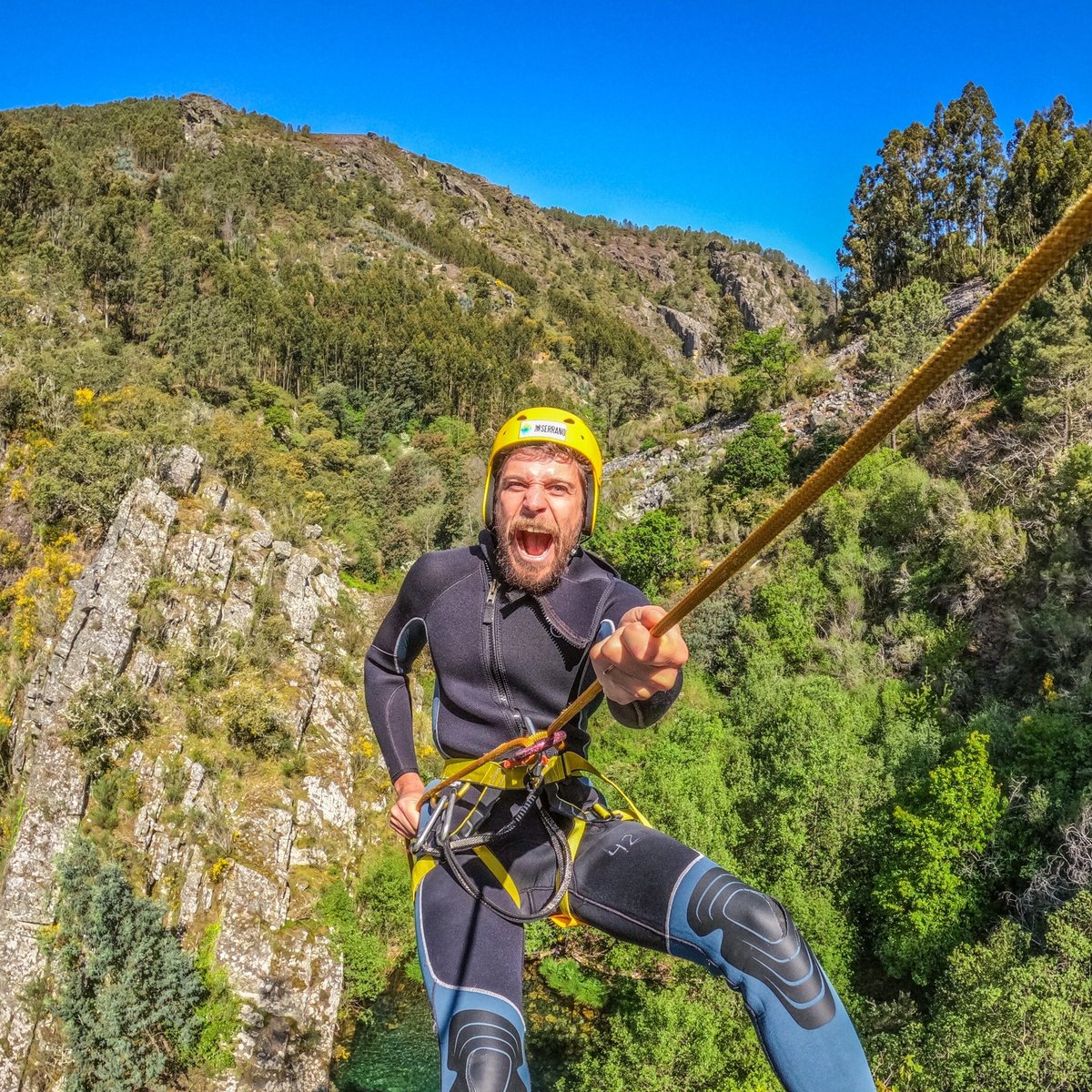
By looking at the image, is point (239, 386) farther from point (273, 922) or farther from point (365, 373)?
point (273, 922)

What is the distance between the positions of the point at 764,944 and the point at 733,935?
0.11 meters

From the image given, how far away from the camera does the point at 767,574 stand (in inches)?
1110

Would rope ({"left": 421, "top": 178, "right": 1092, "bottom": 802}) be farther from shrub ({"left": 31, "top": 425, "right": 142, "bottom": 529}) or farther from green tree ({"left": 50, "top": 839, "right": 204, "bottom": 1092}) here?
shrub ({"left": 31, "top": 425, "right": 142, "bottom": 529})

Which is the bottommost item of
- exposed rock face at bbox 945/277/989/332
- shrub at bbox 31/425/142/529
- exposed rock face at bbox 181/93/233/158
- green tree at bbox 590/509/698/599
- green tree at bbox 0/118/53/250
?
shrub at bbox 31/425/142/529

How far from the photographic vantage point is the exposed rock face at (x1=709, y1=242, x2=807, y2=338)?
117625 mm

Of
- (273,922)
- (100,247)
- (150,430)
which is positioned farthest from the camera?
(100,247)

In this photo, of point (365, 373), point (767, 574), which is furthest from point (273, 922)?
point (365, 373)

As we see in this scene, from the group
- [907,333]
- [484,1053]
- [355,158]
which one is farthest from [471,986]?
[355,158]

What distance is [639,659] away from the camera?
6.42 ft

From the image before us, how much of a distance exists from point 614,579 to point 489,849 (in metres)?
1.47

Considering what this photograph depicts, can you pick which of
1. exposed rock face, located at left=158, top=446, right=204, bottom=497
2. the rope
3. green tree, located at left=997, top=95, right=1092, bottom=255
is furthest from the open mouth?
green tree, located at left=997, top=95, right=1092, bottom=255

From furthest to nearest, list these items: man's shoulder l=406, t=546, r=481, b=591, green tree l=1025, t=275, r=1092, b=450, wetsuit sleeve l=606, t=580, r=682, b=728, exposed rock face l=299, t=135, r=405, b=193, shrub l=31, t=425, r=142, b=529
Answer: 1. exposed rock face l=299, t=135, r=405, b=193
2. shrub l=31, t=425, r=142, b=529
3. green tree l=1025, t=275, r=1092, b=450
4. man's shoulder l=406, t=546, r=481, b=591
5. wetsuit sleeve l=606, t=580, r=682, b=728

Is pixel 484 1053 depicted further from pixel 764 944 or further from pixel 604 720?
pixel 604 720

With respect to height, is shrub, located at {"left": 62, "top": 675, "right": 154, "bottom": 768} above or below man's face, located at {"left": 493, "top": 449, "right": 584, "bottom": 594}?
above
